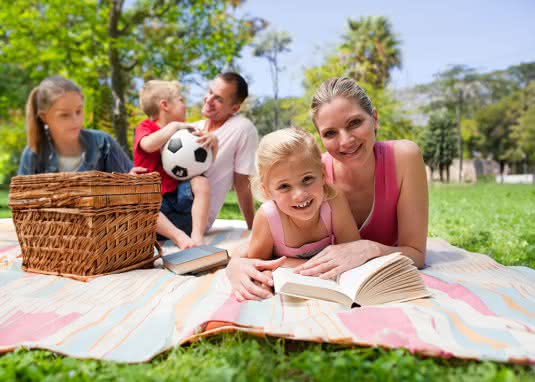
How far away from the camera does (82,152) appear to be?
13.0 ft

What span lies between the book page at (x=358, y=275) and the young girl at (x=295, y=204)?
0.43 meters

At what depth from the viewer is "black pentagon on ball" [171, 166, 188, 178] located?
374 cm

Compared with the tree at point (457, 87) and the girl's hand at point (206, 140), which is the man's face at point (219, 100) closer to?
the girl's hand at point (206, 140)

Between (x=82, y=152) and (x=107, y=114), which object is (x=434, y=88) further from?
(x=82, y=152)

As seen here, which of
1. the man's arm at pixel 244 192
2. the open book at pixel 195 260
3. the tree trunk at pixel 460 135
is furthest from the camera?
the tree trunk at pixel 460 135

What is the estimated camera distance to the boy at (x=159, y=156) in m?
3.72

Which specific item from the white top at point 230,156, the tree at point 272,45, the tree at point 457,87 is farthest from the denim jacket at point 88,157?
the tree at point 457,87

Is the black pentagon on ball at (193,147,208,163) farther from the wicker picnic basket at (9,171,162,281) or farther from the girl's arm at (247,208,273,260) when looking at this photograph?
the girl's arm at (247,208,273,260)

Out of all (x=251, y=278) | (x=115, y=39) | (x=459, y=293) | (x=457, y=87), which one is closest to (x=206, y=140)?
(x=251, y=278)

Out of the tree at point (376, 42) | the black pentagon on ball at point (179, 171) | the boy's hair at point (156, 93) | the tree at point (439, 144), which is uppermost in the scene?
the tree at point (376, 42)

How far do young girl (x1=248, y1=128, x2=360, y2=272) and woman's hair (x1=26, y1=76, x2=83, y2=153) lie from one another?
2.07 metres

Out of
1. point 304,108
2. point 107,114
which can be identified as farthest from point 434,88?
point 107,114

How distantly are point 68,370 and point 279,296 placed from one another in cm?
96

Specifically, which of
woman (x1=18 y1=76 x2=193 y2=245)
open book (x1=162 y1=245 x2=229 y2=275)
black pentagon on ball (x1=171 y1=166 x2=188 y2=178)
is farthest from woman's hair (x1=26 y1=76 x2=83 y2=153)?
open book (x1=162 y1=245 x2=229 y2=275)
